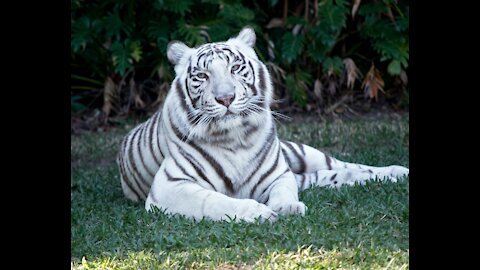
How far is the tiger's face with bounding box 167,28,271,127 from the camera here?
5.40 m

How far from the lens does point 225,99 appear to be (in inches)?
211

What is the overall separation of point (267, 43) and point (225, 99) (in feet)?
15.2

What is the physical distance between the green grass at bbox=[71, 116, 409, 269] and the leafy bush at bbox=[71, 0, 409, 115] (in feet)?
11.1

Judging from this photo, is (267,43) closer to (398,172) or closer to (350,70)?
(350,70)

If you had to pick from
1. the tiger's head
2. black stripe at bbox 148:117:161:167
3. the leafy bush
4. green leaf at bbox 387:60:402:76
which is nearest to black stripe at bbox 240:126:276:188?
the tiger's head

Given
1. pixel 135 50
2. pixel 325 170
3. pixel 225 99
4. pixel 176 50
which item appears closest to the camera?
pixel 225 99

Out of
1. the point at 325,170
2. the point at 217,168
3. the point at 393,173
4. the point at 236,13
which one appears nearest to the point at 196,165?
the point at 217,168

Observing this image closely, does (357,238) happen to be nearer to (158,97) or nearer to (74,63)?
(158,97)

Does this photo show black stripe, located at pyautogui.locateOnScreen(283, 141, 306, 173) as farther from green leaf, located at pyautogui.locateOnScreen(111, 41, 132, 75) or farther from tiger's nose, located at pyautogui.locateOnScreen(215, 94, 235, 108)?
green leaf, located at pyautogui.locateOnScreen(111, 41, 132, 75)

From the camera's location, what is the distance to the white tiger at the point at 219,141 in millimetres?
5348

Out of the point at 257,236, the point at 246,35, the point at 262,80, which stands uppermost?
the point at 246,35

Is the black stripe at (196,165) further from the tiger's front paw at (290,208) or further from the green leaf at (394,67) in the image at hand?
the green leaf at (394,67)

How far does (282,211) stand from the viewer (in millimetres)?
5188
